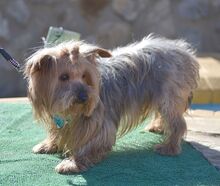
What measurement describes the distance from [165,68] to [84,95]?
0.81 m

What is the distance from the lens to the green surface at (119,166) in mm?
3631

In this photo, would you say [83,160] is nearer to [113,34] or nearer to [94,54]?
[94,54]

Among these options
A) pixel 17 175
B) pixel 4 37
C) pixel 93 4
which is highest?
pixel 93 4

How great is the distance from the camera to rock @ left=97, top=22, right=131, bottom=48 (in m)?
7.32

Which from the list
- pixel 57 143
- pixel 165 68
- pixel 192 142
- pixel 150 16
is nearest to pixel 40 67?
pixel 57 143

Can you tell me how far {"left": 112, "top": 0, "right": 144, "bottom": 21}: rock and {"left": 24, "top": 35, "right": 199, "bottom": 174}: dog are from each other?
3.09 meters

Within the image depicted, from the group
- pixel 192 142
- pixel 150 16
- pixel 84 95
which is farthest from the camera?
pixel 150 16

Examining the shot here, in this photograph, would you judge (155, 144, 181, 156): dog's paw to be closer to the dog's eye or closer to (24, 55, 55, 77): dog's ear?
the dog's eye

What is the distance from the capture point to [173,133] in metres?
4.18

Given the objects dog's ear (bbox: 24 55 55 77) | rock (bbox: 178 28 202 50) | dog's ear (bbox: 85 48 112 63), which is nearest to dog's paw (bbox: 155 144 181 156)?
dog's ear (bbox: 85 48 112 63)

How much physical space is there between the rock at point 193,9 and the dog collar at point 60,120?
13.6ft

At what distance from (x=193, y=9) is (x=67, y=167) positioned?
14.3ft

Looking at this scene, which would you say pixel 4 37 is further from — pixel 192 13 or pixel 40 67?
pixel 40 67

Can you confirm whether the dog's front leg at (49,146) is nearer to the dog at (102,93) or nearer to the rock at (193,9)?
the dog at (102,93)
